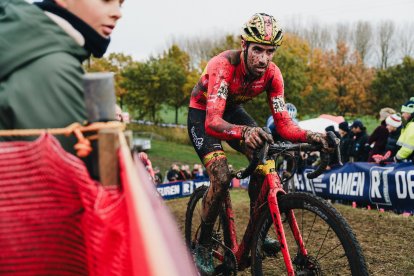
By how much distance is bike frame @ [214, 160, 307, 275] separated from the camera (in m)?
3.62

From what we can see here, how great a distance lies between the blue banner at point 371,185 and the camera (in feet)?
29.7

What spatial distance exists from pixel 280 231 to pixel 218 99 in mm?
1324

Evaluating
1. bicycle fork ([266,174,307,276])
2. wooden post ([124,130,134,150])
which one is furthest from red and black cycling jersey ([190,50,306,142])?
wooden post ([124,130,134,150])

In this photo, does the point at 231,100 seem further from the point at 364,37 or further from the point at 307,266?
the point at 364,37

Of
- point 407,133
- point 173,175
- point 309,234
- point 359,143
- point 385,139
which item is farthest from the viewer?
point 173,175

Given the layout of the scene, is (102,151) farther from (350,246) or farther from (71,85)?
(350,246)

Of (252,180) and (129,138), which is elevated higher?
(129,138)

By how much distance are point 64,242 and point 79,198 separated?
0.22m

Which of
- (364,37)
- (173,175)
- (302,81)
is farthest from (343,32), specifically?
(173,175)

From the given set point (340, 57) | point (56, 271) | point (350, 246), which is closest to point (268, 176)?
point (350, 246)

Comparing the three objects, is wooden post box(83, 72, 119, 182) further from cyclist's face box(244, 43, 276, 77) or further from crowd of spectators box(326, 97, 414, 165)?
crowd of spectators box(326, 97, 414, 165)

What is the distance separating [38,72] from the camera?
5.14 ft

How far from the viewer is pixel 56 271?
5.65ft

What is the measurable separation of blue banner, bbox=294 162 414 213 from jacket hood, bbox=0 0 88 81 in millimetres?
8664
